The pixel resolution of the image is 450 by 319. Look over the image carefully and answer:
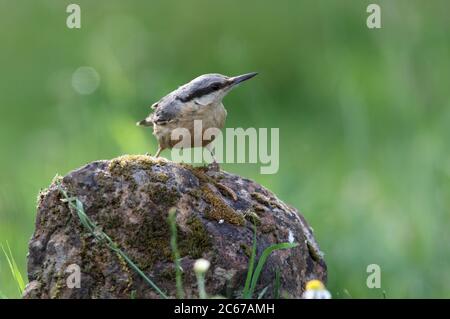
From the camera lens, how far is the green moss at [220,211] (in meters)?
4.97

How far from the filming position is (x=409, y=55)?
9719 mm

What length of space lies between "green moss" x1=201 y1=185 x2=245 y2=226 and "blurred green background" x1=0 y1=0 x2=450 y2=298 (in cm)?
181

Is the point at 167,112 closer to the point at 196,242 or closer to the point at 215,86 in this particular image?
the point at 215,86

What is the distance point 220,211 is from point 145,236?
466mm

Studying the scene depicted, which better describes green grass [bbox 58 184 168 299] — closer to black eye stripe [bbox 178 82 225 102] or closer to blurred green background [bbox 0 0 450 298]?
blurred green background [bbox 0 0 450 298]

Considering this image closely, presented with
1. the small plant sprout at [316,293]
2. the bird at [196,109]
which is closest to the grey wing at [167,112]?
the bird at [196,109]

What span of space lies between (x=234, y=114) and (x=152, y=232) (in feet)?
33.9

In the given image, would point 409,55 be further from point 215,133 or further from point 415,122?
point 215,133

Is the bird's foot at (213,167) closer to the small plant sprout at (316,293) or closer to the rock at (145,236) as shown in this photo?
the rock at (145,236)

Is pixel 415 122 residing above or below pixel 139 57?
below

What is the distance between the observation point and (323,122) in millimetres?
15023

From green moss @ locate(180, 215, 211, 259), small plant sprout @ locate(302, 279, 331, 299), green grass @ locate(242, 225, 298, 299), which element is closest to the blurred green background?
green moss @ locate(180, 215, 211, 259)

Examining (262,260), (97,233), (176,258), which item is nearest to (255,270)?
(262,260)
